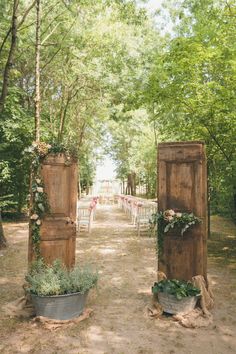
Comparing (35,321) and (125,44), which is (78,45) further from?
(35,321)

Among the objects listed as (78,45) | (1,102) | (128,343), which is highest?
(78,45)

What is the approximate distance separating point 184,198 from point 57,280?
2265 mm

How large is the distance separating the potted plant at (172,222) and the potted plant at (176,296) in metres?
0.55

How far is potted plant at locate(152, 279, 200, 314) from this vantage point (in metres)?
4.68

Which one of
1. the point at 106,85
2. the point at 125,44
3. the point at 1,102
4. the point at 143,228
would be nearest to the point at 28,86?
the point at 106,85

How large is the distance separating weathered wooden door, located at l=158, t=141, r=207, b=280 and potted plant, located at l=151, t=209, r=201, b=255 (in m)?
0.08

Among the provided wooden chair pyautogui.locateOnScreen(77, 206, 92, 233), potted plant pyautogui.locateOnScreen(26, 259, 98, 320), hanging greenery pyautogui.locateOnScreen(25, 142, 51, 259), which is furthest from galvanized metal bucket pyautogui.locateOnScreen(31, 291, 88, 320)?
wooden chair pyautogui.locateOnScreen(77, 206, 92, 233)

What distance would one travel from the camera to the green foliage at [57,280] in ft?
14.7

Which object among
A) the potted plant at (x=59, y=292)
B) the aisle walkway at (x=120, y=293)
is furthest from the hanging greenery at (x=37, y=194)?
the aisle walkway at (x=120, y=293)

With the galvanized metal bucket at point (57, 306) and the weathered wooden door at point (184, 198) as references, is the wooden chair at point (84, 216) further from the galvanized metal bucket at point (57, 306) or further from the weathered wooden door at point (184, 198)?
the galvanized metal bucket at point (57, 306)

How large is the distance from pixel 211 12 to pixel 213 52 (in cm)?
161

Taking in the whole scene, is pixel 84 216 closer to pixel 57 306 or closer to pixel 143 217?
pixel 143 217

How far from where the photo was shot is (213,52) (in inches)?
300

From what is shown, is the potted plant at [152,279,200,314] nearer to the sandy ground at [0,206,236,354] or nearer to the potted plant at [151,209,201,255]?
the sandy ground at [0,206,236,354]
